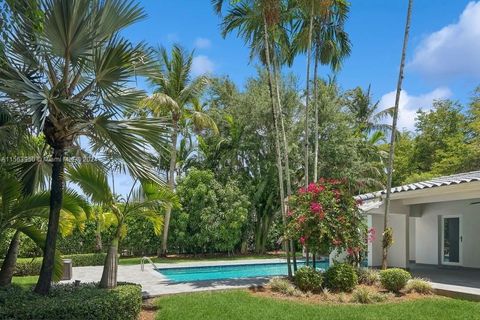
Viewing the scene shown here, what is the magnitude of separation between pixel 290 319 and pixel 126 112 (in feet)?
17.0

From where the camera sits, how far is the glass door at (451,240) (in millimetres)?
18281

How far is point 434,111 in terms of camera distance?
3312 centimetres

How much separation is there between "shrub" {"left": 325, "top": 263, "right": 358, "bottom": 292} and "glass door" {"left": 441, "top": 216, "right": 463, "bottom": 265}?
8590 mm

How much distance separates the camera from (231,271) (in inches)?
736

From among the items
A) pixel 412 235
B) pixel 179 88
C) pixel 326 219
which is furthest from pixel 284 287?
pixel 179 88

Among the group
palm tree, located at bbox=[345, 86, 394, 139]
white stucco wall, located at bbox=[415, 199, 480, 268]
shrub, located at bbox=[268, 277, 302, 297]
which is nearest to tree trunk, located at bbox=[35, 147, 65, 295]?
shrub, located at bbox=[268, 277, 302, 297]

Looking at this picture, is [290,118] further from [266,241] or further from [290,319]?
[290,319]

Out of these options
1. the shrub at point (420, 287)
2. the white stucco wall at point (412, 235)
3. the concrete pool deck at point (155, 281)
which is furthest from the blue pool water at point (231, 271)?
the shrub at point (420, 287)

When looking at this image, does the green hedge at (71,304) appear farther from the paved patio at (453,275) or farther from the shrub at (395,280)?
the paved patio at (453,275)

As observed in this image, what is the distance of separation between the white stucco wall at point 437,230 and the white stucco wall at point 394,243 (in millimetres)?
2577

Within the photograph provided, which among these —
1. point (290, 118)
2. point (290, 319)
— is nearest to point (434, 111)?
point (290, 118)

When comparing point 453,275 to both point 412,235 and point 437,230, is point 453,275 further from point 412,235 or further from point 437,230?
point 412,235

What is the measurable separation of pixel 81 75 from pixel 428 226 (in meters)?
16.6

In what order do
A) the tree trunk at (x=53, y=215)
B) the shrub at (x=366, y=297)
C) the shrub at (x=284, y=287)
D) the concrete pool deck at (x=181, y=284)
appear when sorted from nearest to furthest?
the tree trunk at (x=53, y=215) < the shrub at (x=366, y=297) < the concrete pool deck at (x=181, y=284) < the shrub at (x=284, y=287)
